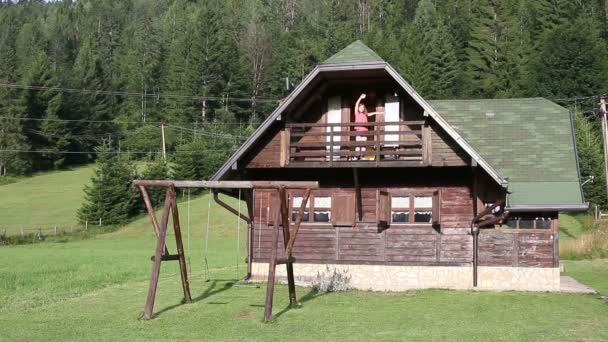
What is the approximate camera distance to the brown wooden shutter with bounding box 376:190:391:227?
2117 cm

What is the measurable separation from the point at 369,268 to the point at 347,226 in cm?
150

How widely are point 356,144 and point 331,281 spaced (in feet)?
14.1

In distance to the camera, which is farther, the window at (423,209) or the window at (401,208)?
the window at (401,208)

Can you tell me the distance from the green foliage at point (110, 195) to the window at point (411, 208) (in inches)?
1653

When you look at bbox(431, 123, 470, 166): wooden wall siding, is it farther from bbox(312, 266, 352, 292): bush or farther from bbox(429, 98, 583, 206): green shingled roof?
bbox(312, 266, 352, 292): bush

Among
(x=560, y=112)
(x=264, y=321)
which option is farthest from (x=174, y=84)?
(x=264, y=321)

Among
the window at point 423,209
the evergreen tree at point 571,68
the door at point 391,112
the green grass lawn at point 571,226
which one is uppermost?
the evergreen tree at point 571,68

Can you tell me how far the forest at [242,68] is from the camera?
7631 cm

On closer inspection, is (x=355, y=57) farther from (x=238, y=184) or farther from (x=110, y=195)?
(x=110, y=195)

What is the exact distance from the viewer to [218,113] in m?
89.8

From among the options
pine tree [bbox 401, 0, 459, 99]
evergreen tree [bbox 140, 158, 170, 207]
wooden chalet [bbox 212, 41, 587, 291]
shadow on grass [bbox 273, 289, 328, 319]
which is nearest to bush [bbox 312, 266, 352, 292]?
wooden chalet [bbox 212, 41, 587, 291]

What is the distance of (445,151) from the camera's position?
20.6 meters

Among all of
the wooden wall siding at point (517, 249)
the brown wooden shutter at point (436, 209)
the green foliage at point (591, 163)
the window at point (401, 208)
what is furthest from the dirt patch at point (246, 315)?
the green foliage at point (591, 163)

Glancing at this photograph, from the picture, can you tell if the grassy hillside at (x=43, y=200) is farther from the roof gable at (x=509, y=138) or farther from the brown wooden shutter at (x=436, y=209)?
the brown wooden shutter at (x=436, y=209)
